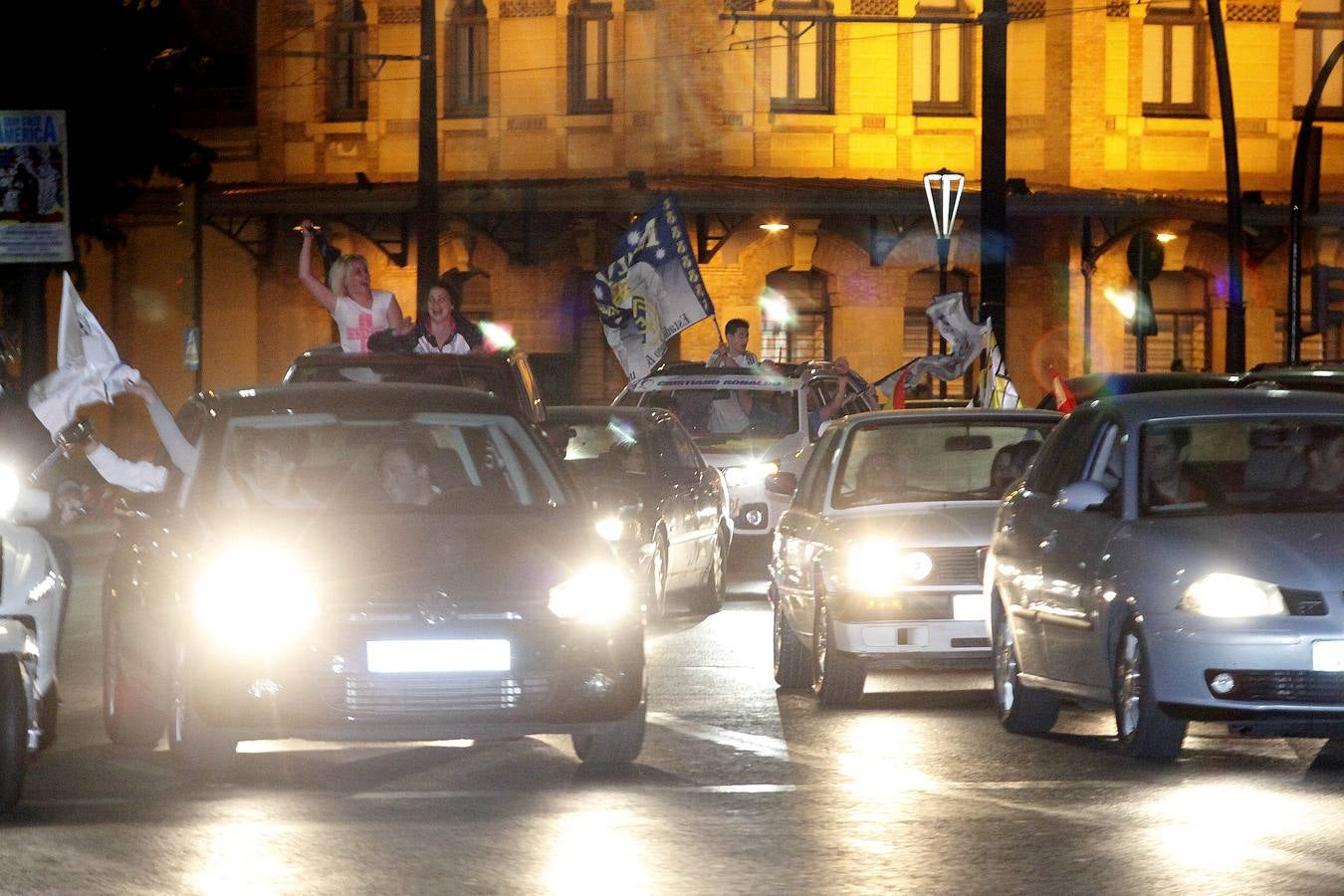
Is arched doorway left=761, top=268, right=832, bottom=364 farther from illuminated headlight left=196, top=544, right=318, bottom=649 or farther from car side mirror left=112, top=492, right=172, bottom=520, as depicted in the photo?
illuminated headlight left=196, top=544, right=318, bottom=649

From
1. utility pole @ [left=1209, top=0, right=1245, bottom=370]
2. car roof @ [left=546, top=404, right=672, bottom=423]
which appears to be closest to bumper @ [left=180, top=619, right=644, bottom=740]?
car roof @ [left=546, top=404, right=672, bottom=423]

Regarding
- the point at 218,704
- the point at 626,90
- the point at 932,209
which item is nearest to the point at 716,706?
the point at 218,704

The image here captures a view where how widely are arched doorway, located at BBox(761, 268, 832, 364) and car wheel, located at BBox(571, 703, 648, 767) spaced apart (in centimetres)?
3328

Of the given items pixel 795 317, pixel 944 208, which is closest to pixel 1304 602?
pixel 944 208

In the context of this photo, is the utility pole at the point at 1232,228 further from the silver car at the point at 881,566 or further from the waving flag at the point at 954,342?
the silver car at the point at 881,566

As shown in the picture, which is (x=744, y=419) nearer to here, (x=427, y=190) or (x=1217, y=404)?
(x=427, y=190)

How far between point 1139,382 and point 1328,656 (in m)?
12.0

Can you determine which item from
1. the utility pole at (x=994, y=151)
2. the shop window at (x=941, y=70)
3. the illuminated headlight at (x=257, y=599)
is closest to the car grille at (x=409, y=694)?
the illuminated headlight at (x=257, y=599)

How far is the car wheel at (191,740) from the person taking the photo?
10.6 m

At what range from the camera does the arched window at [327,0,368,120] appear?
4512 centimetres

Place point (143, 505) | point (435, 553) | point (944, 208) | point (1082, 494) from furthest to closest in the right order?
1. point (944, 208)
2. point (1082, 494)
3. point (143, 505)
4. point (435, 553)

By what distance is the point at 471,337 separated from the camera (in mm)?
19734

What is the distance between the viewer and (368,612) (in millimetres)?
10336

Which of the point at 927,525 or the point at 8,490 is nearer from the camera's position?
the point at 8,490
